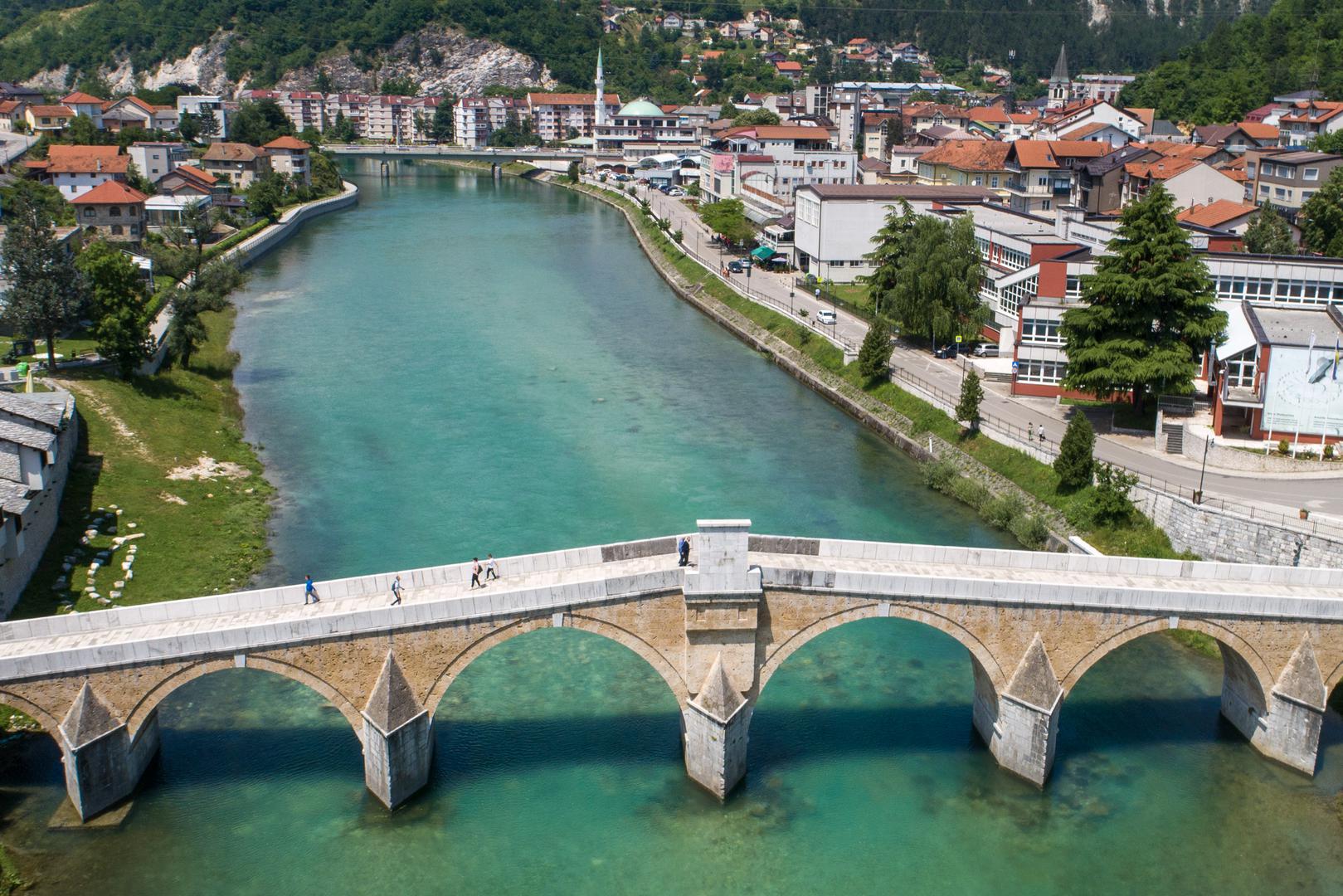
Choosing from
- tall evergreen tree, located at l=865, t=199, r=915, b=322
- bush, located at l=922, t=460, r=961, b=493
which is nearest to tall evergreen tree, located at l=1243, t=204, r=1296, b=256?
tall evergreen tree, located at l=865, t=199, r=915, b=322

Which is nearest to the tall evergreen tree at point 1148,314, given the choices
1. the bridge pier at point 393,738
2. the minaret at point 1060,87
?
the bridge pier at point 393,738

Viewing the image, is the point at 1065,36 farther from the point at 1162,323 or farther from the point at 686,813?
the point at 686,813

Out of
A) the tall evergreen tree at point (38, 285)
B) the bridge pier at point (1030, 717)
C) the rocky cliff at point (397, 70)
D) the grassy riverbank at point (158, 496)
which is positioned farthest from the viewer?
the rocky cliff at point (397, 70)

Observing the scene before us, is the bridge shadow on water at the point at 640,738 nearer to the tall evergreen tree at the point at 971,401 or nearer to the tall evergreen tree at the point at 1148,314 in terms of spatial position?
the tall evergreen tree at the point at 1148,314

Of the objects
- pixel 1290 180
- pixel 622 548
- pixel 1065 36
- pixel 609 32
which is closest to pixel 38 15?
pixel 609 32

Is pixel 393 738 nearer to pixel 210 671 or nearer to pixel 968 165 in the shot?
pixel 210 671

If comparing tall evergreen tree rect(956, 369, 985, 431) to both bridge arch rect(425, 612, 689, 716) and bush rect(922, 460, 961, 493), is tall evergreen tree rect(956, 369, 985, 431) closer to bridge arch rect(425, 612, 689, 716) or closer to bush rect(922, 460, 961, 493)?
bush rect(922, 460, 961, 493)

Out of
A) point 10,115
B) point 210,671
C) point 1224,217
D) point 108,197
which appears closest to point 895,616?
point 210,671
